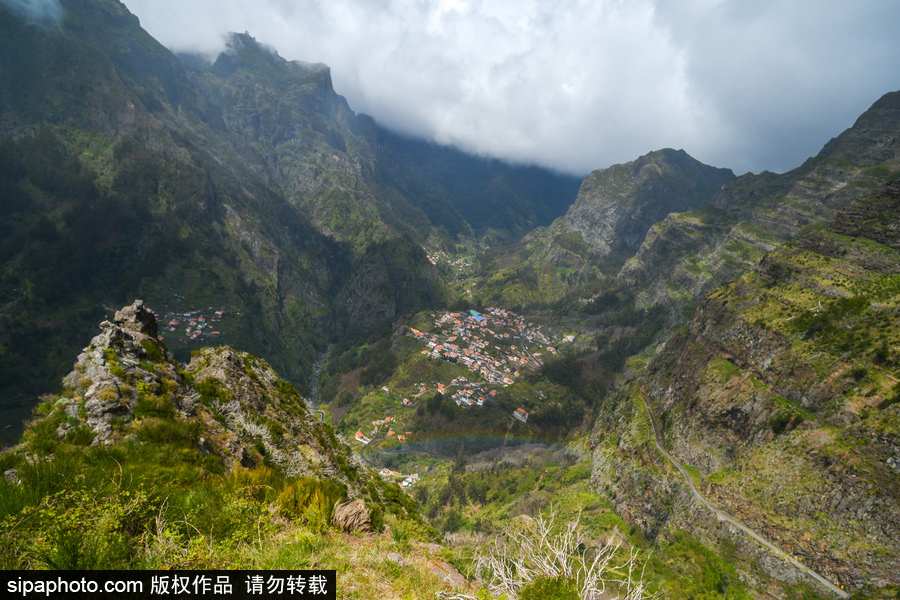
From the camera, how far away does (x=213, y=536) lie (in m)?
4.19

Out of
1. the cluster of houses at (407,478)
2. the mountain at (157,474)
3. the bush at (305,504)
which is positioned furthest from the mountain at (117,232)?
the bush at (305,504)

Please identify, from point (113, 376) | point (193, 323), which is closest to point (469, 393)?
point (193, 323)

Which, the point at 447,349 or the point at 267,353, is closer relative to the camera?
the point at 267,353

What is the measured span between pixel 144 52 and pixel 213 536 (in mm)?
281823

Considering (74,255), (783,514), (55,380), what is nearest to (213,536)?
(783,514)

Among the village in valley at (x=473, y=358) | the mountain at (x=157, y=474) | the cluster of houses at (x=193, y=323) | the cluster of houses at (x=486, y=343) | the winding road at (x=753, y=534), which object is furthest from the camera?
the cluster of houses at (x=486, y=343)

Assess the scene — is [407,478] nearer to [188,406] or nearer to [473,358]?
[473,358]

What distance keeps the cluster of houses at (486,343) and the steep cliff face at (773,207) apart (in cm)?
5507

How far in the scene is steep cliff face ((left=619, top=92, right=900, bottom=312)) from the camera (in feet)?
292

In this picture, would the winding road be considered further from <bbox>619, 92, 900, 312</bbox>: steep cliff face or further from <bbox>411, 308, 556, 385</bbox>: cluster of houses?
<bbox>619, 92, 900, 312</bbox>: steep cliff face

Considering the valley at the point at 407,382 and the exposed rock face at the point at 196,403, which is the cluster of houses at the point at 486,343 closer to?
the valley at the point at 407,382

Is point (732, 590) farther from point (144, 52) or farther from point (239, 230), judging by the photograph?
point (144, 52)

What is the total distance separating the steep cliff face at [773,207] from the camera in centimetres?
8888

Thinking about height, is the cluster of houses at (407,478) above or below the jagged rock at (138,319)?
below
